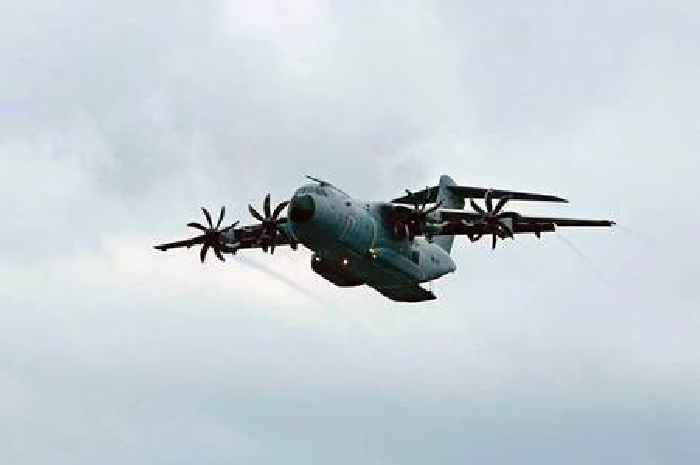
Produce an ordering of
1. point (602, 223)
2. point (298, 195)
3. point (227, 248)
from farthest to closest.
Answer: point (227, 248), point (602, 223), point (298, 195)

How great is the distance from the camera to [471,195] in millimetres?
71938

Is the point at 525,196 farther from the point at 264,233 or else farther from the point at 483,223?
the point at 264,233

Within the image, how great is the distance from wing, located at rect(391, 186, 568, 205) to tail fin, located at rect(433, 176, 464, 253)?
268 millimetres

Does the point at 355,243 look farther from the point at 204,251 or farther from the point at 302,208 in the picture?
the point at 204,251

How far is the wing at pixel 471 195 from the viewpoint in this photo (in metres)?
63.5

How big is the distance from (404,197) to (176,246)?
43.0ft

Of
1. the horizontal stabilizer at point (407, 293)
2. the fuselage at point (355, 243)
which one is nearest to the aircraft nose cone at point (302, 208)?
the fuselage at point (355, 243)

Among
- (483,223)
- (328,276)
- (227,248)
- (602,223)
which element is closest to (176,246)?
(227,248)

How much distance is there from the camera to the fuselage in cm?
6009

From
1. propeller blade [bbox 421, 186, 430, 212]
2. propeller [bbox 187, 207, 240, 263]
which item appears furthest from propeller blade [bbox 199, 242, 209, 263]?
propeller blade [bbox 421, 186, 430, 212]

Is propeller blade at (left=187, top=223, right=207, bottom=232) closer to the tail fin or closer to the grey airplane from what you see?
the grey airplane

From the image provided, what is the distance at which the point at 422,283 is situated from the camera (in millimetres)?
66938

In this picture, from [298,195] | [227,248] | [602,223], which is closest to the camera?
[298,195]

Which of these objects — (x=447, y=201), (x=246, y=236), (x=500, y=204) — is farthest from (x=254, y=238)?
(x=500, y=204)
